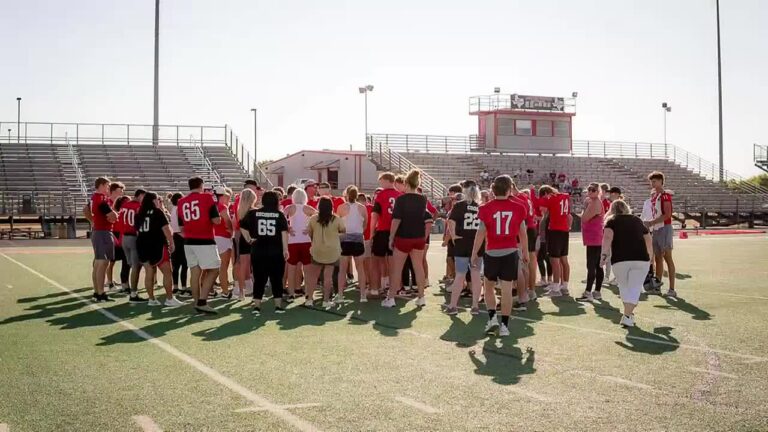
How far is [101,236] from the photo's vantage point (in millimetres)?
13414

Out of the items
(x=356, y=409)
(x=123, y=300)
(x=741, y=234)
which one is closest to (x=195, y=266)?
(x=123, y=300)

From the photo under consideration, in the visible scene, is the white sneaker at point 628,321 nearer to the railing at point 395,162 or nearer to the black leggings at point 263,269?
the black leggings at point 263,269

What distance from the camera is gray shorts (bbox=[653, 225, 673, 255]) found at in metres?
14.1

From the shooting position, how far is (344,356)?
8.53 m

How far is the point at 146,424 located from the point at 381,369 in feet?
8.08

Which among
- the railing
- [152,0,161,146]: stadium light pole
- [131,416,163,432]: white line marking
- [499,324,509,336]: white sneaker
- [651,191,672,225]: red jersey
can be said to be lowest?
[131,416,163,432]: white line marking

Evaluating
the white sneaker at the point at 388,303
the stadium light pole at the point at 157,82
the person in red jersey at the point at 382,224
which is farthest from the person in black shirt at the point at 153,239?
the stadium light pole at the point at 157,82

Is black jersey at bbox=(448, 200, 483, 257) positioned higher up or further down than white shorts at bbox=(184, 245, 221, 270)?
higher up

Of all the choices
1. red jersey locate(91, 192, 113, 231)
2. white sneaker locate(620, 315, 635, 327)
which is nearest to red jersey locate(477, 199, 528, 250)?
white sneaker locate(620, 315, 635, 327)

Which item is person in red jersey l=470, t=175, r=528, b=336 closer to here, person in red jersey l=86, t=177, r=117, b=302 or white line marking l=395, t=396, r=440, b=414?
white line marking l=395, t=396, r=440, b=414

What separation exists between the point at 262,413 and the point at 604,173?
51154mm

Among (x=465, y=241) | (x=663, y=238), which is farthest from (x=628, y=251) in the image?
(x=663, y=238)

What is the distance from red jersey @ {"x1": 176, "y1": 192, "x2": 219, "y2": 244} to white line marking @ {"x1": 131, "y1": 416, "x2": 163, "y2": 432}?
19.0ft

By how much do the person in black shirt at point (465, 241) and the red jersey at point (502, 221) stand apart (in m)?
1.60
